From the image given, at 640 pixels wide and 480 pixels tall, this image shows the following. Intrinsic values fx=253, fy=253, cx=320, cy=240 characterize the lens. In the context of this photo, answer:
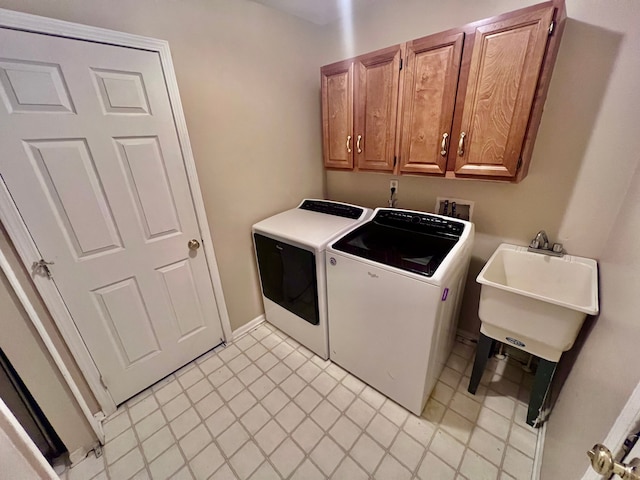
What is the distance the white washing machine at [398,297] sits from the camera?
123cm

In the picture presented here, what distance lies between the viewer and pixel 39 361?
3.85 feet

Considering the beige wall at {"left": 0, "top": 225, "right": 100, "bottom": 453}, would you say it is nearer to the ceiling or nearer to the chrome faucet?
the ceiling

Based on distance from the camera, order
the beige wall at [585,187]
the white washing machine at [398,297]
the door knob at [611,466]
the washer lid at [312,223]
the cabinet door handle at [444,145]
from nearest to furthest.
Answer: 1. the door knob at [611,466]
2. the beige wall at [585,187]
3. the white washing machine at [398,297]
4. the cabinet door handle at [444,145]
5. the washer lid at [312,223]

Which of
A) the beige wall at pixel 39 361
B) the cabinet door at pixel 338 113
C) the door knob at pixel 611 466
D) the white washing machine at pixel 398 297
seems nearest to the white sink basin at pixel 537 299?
the white washing machine at pixel 398 297

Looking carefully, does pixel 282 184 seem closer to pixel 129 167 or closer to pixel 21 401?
pixel 129 167

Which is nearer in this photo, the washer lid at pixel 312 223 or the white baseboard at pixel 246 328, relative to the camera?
the washer lid at pixel 312 223

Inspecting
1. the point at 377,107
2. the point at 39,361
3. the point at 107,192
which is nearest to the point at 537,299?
the point at 377,107

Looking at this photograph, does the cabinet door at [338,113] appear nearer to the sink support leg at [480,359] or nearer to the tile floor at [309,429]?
the sink support leg at [480,359]

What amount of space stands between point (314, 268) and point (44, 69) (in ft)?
5.06

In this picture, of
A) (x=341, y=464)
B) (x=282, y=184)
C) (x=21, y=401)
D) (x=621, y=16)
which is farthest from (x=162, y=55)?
(x=341, y=464)

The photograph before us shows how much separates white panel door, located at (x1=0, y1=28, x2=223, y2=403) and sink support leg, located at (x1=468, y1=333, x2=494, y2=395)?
1819mm

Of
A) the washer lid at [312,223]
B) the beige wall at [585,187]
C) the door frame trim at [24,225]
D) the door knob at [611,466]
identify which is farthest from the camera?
the washer lid at [312,223]

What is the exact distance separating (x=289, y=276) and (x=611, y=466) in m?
1.56

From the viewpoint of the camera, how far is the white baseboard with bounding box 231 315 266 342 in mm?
2112
